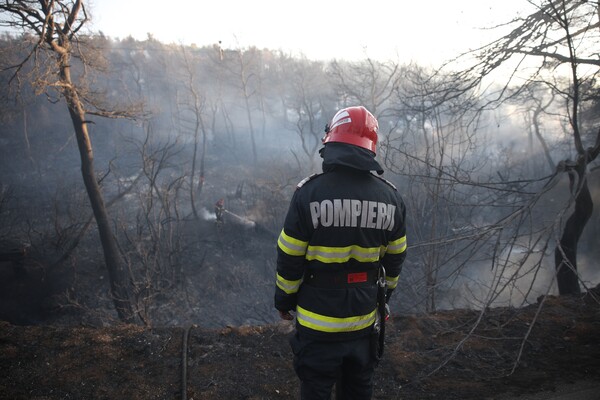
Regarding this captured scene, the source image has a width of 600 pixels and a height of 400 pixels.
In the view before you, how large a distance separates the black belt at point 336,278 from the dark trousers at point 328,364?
0.40 meters

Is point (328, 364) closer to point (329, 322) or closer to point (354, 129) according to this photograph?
point (329, 322)

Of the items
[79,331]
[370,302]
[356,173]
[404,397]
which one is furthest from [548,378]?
[79,331]

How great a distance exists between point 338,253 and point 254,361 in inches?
87.2

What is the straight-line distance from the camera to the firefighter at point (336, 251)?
2.31 meters

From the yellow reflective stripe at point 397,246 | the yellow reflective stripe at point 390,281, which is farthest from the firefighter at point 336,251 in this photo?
the yellow reflective stripe at point 390,281

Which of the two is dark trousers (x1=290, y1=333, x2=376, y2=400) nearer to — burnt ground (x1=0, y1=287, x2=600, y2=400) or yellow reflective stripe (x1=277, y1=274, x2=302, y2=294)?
yellow reflective stripe (x1=277, y1=274, x2=302, y2=294)

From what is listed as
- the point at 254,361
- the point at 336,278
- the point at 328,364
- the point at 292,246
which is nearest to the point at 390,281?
the point at 336,278

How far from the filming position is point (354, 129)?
2.41 meters

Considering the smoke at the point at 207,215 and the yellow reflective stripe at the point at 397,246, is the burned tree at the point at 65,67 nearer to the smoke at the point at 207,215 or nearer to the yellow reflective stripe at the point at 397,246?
the yellow reflective stripe at the point at 397,246

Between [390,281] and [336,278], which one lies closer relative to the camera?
[336,278]

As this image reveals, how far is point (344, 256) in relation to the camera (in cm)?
234

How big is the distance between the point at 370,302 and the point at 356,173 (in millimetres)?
918

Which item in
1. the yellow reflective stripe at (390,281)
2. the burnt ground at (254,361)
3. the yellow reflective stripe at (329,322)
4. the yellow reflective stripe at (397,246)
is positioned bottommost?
the burnt ground at (254,361)

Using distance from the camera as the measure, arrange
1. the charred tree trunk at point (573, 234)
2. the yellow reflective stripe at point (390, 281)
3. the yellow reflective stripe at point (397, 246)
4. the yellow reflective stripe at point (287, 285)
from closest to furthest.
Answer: the yellow reflective stripe at point (287, 285), the yellow reflective stripe at point (397, 246), the yellow reflective stripe at point (390, 281), the charred tree trunk at point (573, 234)
